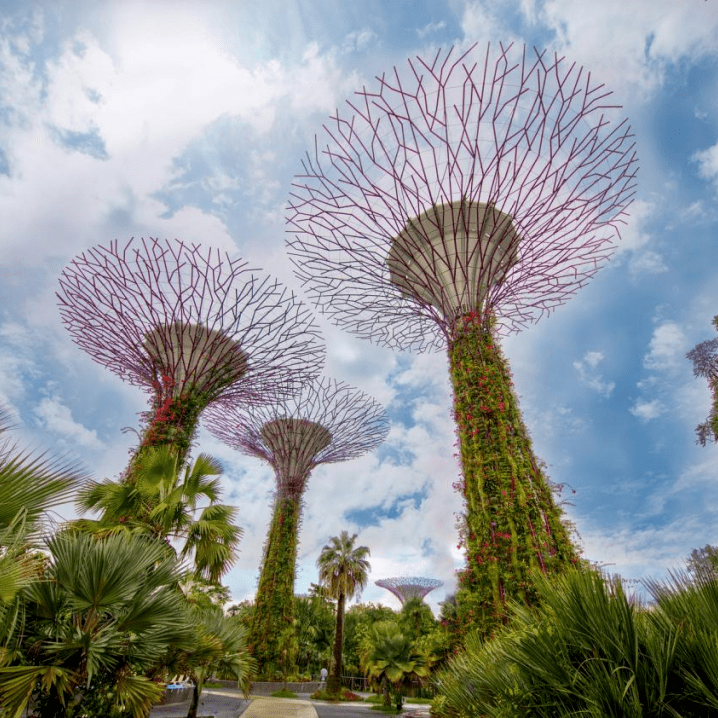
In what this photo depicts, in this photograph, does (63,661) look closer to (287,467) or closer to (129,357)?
(129,357)

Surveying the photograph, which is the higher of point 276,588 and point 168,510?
point 276,588

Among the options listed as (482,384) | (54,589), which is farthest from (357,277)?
(54,589)

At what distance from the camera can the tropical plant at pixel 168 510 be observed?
8.65 metres

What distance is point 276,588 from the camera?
2181cm

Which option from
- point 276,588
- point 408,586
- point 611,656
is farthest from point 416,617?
point 611,656

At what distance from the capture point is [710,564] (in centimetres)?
329

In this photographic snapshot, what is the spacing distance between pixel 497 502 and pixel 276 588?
17001 millimetres

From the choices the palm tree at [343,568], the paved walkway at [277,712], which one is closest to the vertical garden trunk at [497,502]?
the paved walkway at [277,712]

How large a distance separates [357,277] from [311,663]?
38.5 metres

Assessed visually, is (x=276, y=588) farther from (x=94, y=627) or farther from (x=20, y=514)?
(x=20, y=514)

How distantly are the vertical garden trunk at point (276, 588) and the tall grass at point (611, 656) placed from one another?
20.0 meters

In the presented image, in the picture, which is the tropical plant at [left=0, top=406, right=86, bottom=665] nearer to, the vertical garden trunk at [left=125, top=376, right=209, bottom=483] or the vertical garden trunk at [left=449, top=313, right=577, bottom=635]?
the vertical garden trunk at [left=449, top=313, right=577, bottom=635]

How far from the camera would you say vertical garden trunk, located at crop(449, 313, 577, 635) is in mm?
7258

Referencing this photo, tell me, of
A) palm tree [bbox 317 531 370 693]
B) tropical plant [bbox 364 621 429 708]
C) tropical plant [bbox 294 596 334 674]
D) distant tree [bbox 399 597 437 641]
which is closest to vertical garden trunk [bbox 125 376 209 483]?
tropical plant [bbox 364 621 429 708]
